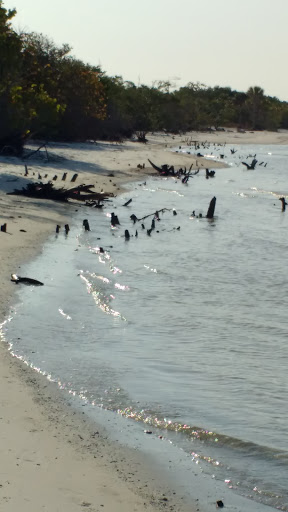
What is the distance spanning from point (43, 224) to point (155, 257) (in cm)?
351

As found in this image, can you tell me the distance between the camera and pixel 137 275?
1539cm

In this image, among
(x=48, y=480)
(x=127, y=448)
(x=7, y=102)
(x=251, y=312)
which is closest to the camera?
(x=48, y=480)

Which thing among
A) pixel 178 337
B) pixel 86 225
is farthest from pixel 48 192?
pixel 178 337

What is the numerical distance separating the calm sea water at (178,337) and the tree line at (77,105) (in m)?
12.9

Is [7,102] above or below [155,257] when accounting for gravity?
above

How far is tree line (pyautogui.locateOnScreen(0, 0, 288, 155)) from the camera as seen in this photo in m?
32.7

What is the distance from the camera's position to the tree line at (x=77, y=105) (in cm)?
3266

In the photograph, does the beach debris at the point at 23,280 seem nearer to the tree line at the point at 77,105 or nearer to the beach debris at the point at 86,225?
the beach debris at the point at 86,225

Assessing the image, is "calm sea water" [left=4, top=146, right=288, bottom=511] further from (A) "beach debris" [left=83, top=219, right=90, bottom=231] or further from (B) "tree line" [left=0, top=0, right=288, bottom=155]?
(B) "tree line" [left=0, top=0, right=288, bottom=155]

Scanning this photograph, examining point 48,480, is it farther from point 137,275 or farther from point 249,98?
point 249,98

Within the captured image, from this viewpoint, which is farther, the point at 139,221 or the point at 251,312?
the point at 139,221

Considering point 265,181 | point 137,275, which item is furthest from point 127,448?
point 265,181

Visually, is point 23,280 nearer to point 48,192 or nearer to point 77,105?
point 48,192

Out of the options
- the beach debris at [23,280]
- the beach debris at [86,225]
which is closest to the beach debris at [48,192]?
the beach debris at [86,225]
